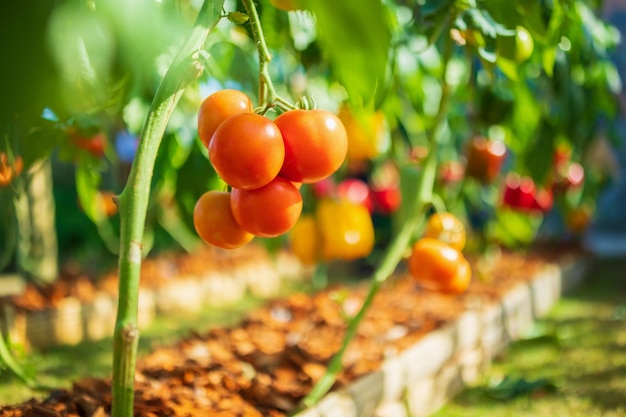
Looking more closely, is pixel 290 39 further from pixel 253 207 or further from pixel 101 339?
pixel 101 339

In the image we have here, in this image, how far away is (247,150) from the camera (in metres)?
0.67

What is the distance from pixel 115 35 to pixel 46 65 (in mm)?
132

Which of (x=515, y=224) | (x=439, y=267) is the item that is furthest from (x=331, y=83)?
(x=515, y=224)

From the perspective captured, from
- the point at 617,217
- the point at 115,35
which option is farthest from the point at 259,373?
the point at 617,217

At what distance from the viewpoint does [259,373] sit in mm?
1406

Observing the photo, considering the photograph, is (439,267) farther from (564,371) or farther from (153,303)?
(153,303)

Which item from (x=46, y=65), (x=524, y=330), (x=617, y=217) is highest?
(x=617, y=217)

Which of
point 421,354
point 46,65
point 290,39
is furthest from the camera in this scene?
point 421,354

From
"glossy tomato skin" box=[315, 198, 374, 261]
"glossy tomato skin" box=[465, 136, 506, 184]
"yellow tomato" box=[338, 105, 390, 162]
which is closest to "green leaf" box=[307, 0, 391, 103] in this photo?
"yellow tomato" box=[338, 105, 390, 162]

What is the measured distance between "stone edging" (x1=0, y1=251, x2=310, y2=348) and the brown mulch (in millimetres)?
218

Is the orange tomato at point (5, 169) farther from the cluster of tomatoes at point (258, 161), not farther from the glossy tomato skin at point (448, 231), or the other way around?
the glossy tomato skin at point (448, 231)

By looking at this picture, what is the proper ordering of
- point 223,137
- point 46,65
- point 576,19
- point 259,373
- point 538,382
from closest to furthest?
point 46,65
point 223,137
point 576,19
point 259,373
point 538,382

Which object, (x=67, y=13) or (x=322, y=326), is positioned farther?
(x=322, y=326)

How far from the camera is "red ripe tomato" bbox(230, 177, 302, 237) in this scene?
2.42 feet
